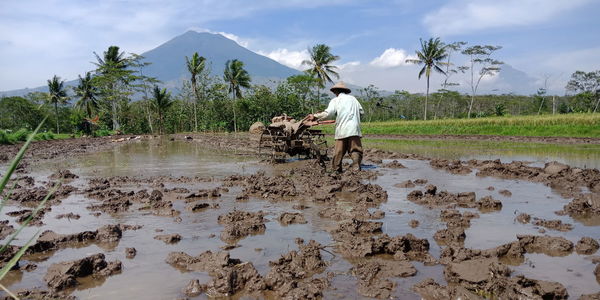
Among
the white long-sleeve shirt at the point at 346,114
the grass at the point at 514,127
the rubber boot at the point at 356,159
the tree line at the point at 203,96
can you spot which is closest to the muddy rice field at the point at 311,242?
the rubber boot at the point at 356,159

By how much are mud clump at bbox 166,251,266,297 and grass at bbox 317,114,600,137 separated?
26.7m

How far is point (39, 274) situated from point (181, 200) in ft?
10.4

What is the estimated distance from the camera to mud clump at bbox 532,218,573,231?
4.91 m

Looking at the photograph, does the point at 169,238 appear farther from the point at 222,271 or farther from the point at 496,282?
the point at 496,282

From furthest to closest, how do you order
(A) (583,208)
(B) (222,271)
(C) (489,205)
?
1. (C) (489,205)
2. (A) (583,208)
3. (B) (222,271)

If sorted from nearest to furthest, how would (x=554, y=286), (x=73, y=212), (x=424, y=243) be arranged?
(x=554, y=286)
(x=424, y=243)
(x=73, y=212)

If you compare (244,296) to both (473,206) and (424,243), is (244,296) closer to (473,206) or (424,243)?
(424,243)

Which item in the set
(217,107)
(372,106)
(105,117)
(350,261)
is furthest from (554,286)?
(372,106)

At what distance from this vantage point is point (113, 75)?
4625 cm

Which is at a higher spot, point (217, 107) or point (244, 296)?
point (217, 107)

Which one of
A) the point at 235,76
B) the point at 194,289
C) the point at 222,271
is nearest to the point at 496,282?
the point at 222,271

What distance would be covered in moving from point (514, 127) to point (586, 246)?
2790cm

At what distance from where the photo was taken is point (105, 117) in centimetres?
5344

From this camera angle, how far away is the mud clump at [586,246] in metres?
4.04
